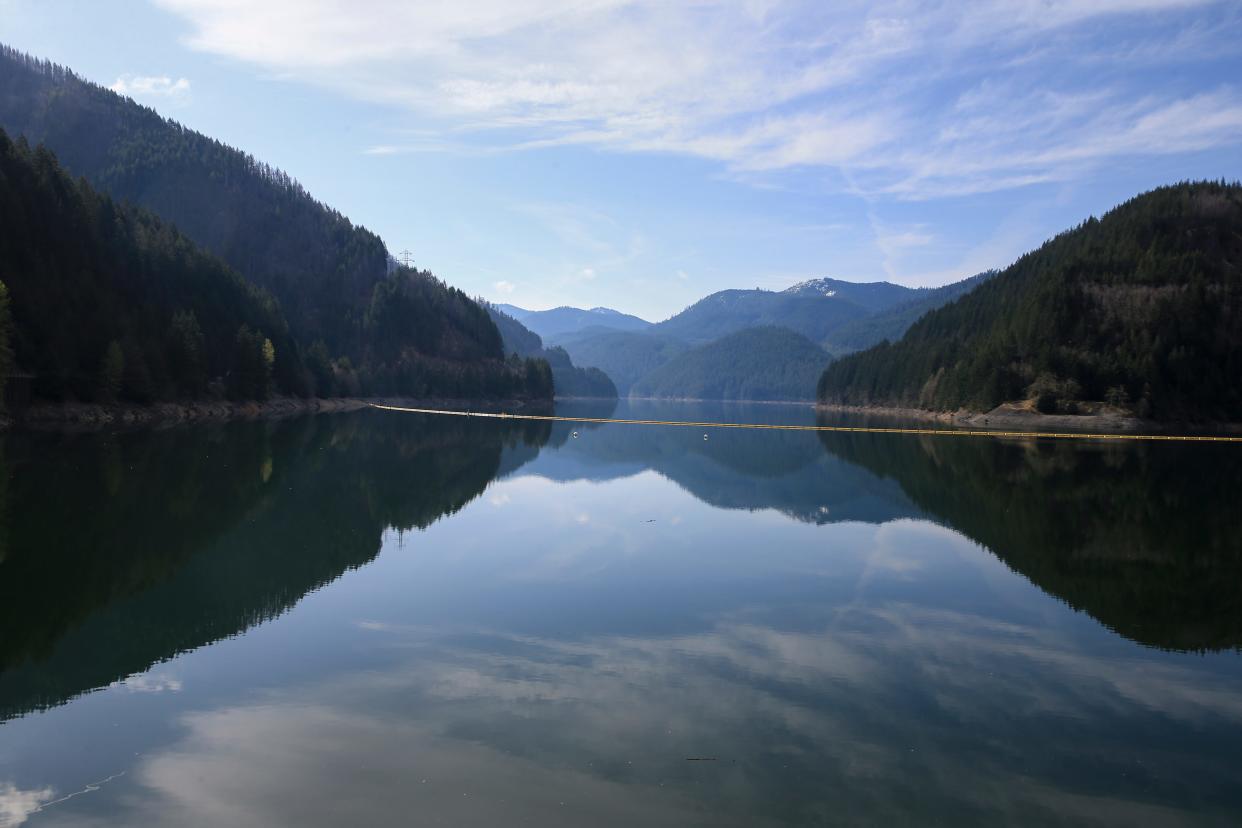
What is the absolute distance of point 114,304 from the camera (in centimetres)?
8506

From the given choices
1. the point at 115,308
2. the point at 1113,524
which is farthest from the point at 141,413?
the point at 1113,524

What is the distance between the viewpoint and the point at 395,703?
39.1ft

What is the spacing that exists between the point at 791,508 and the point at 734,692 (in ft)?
77.2

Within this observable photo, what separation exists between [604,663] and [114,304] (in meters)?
90.5

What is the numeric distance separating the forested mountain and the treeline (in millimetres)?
113695

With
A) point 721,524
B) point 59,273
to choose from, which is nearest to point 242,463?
point 721,524

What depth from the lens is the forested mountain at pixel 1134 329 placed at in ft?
391

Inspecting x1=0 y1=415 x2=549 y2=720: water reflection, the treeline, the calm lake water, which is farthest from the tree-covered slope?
the calm lake water

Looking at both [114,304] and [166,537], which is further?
[114,304]

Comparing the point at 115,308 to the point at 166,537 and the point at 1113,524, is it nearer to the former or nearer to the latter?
the point at 166,537

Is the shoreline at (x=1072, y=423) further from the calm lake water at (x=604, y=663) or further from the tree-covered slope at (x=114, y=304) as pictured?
the tree-covered slope at (x=114, y=304)

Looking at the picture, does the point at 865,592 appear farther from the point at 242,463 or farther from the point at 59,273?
the point at 59,273

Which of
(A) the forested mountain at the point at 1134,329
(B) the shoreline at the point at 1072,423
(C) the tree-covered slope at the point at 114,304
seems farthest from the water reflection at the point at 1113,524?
(C) the tree-covered slope at the point at 114,304

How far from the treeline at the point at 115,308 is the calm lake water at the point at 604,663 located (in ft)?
167
